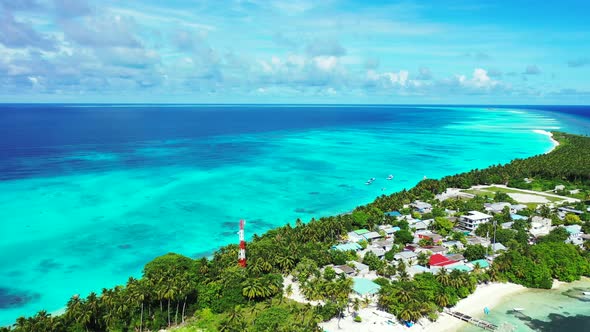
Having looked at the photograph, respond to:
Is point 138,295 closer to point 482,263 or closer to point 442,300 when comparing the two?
point 442,300

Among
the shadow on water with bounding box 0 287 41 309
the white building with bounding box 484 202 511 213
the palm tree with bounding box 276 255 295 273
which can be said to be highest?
the palm tree with bounding box 276 255 295 273

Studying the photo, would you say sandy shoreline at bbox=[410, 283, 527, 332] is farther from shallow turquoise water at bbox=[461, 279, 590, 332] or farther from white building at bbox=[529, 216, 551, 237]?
white building at bbox=[529, 216, 551, 237]

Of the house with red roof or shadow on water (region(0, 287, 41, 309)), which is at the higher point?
the house with red roof

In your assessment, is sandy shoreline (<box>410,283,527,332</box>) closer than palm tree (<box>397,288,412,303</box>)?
Yes

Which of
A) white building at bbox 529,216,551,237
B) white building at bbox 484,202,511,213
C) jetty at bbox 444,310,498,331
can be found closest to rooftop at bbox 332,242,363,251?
jetty at bbox 444,310,498,331

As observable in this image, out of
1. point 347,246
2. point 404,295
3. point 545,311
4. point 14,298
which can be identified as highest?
point 404,295

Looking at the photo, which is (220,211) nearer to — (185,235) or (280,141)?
(185,235)

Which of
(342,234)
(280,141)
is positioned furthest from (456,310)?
(280,141)

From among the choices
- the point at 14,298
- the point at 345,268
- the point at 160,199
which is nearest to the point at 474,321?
the point at 345,268
